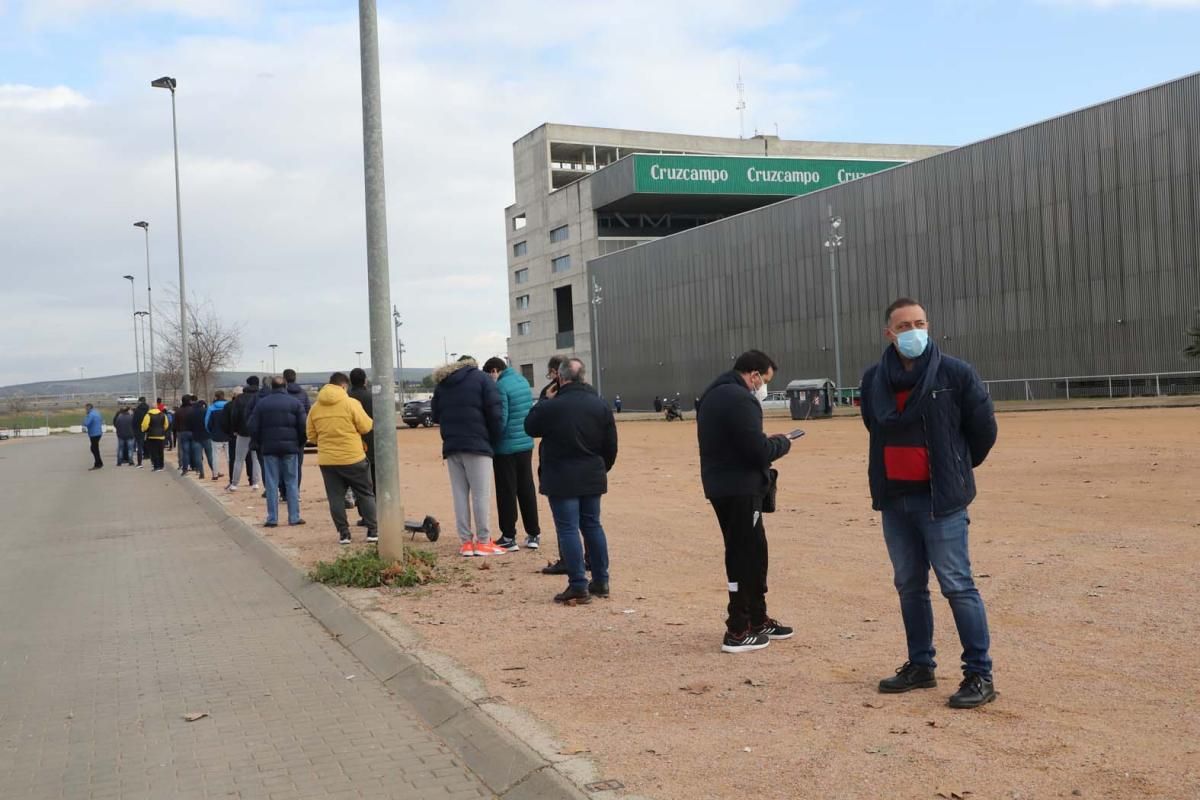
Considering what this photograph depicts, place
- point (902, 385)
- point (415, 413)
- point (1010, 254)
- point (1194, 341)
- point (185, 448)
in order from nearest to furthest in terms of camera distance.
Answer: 1. point (902, 385)
2. point (185, 448)
3. point (1194, 341)
4. point (1010, 254)
5. point (415, 413)

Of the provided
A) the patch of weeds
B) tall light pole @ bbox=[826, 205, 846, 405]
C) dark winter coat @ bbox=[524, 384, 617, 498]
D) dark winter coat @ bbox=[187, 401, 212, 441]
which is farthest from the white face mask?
tall light pole @ bbox=[826, 205, 846, 405]

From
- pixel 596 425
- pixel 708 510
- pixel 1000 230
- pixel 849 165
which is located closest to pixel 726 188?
pixel 849 165

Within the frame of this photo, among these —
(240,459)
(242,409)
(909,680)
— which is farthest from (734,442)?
(240,459)

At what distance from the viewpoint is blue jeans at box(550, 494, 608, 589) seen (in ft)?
27.0

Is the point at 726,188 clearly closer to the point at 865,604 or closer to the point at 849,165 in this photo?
the point at 849,165

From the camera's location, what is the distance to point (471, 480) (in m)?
10.7

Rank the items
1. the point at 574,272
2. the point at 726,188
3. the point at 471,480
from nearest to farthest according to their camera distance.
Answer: the point at 471,480, the point at 726,188, the point at 574,272

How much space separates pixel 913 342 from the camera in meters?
5.17

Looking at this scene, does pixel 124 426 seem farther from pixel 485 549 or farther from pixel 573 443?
pixel 573 443

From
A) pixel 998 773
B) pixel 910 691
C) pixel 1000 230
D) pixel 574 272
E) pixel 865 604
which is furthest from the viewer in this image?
pixel 574 272

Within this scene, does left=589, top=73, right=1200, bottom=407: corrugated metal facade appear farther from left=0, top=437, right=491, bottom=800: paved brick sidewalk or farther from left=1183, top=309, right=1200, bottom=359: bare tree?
left=0, top=437, right=491, bottom=800: paved brick sidewalk

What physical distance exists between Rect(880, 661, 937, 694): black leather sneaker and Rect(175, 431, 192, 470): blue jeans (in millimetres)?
23871

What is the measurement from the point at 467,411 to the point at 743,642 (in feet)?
15.6

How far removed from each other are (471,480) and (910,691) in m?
5.94
